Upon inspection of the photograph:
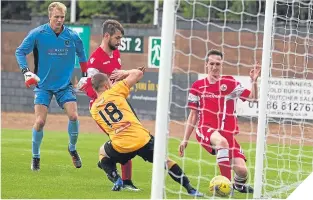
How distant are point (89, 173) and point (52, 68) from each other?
1.50 metres

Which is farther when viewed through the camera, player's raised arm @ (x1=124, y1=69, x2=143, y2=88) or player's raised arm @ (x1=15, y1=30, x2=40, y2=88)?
player's raised arm @ (x1=15, y1=30, x2=40, y2=88)

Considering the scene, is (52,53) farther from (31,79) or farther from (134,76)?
(134,76)

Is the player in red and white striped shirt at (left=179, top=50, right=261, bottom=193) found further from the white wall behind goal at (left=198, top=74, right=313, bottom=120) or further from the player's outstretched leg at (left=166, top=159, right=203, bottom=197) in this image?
the white wall behind goal at (left=198, top=74, right=313, bottom=120)

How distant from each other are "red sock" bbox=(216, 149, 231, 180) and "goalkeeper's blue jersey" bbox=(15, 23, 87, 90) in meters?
3.12

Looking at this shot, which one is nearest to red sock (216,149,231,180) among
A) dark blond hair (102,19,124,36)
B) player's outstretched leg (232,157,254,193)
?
player's outstretched leg (232,157,254,193)

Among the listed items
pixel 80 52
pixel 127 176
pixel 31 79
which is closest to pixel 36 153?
pixel 31 79

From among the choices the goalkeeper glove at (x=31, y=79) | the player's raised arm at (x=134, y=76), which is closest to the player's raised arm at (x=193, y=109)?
the player's raised arm at (x=134, y=76)

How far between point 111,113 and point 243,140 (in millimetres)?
12220

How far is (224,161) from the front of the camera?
33.2 feet

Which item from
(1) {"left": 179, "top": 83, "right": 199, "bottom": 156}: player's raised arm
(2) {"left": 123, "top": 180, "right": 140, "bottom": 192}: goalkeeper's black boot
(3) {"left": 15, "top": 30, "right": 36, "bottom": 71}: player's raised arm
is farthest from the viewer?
(3) {"left": 15, "top": 30, "right": 36, "bottom": 71}: player's raised arm

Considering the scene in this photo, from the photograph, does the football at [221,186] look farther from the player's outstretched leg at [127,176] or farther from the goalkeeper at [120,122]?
the player's outstretched leg at [127,176]

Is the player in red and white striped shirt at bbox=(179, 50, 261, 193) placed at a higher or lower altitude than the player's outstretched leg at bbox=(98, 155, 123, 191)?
higher

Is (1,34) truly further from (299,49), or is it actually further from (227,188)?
(227,188)

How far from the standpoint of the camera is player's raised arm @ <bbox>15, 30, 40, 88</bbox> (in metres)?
11.6
